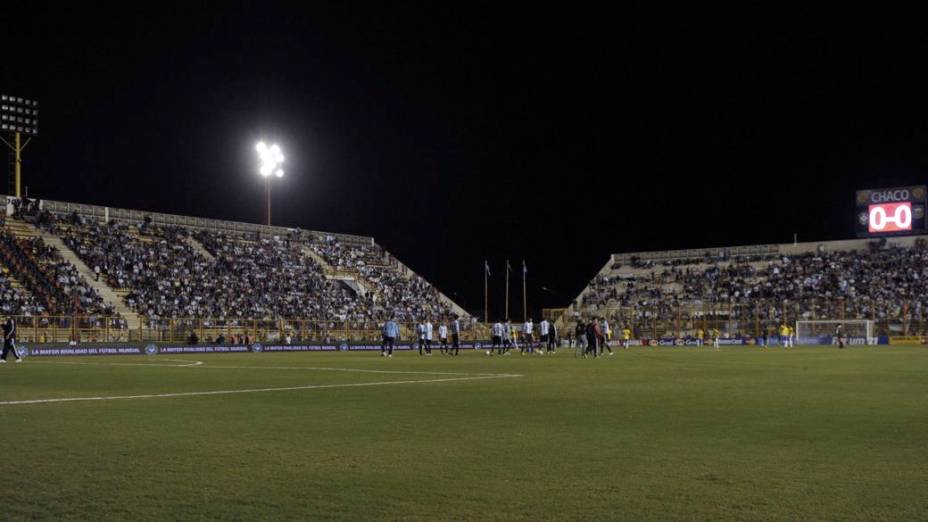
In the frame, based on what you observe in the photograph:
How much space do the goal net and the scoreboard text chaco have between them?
23.9ft

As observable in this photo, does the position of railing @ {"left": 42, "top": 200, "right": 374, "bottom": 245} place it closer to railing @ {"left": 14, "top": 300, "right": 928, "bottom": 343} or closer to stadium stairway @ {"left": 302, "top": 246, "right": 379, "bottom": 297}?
stadium stairway @ {"left": 302, "top": 246, "right": 379, "bottom": 297}

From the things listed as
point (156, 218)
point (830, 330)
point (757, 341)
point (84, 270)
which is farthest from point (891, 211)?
point (84, 270)

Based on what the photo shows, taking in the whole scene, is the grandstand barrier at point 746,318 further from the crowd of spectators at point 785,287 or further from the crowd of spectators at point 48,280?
the crowd of spectators at point 48,280

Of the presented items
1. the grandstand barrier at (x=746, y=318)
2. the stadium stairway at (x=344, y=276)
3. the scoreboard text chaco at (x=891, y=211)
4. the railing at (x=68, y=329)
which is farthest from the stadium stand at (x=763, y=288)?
the railing at (x=68, y=329)

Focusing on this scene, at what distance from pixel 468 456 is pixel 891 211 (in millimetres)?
67653

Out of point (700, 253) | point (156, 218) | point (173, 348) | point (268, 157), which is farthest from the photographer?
point (700, 253)

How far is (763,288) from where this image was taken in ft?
252

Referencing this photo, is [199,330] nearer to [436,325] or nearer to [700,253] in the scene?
[436,325]

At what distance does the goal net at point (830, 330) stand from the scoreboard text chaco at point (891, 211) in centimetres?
728

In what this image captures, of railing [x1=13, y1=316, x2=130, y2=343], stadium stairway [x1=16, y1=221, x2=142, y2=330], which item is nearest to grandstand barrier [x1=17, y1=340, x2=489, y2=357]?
railing [x1=13, y1=316, x2=130, y2=343]

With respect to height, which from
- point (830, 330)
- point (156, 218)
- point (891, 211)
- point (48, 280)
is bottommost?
point (830, 330)

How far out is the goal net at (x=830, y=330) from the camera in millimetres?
65125

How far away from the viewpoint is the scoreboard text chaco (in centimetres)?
6669

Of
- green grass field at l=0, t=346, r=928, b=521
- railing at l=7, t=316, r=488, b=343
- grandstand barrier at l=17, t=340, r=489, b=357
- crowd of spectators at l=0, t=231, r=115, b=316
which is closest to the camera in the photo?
green grass field at l=0, t=346, r=928, b=521
